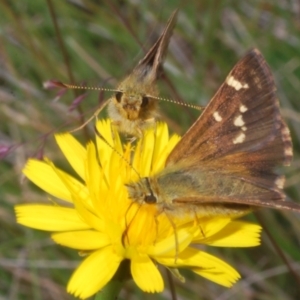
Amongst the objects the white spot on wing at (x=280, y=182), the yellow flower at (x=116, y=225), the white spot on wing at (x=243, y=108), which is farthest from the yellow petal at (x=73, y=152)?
the white spot on wing at (x=280, y=182)

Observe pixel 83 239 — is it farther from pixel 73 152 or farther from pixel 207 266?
pixel 73 152

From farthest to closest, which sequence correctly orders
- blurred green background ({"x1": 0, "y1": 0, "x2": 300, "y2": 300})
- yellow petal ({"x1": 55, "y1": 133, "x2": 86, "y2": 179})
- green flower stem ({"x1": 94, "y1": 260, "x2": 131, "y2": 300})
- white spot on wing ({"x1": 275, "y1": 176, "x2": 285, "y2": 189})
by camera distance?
blurred green background ({"x1": 0, "y1": 0, "x2": 300, "y2": 300}) → yellow petal ({"x1": 55, "y1": 133, "x2": 86, "y2": 179}) → white spot on wing ({"x1": 275, "y1": 176, "x2": 285, "y2": 189}) → green flower stem ({"x1": 94, "y1": 260, "x2": 131, "y2": 300})

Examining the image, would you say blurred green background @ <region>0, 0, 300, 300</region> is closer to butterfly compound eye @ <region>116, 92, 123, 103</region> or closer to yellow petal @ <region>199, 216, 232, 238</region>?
butterfly compound eye @ <region>116, 92, 123, 103</region>

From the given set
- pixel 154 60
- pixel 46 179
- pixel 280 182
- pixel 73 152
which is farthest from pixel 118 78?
pixel 280 182

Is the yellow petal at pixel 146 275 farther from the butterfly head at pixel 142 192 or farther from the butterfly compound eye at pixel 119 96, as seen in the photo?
the butterfly compound eye at pixel 119 96

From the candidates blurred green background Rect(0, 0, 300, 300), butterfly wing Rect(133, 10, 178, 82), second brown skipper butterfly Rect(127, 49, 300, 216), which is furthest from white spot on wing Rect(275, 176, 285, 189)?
blurred green background Rect(0, 0, 300, 300)

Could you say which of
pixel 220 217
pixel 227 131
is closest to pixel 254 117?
pixel 227 131

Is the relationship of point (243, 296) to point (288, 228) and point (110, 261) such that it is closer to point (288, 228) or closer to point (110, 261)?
point (288, 228)
